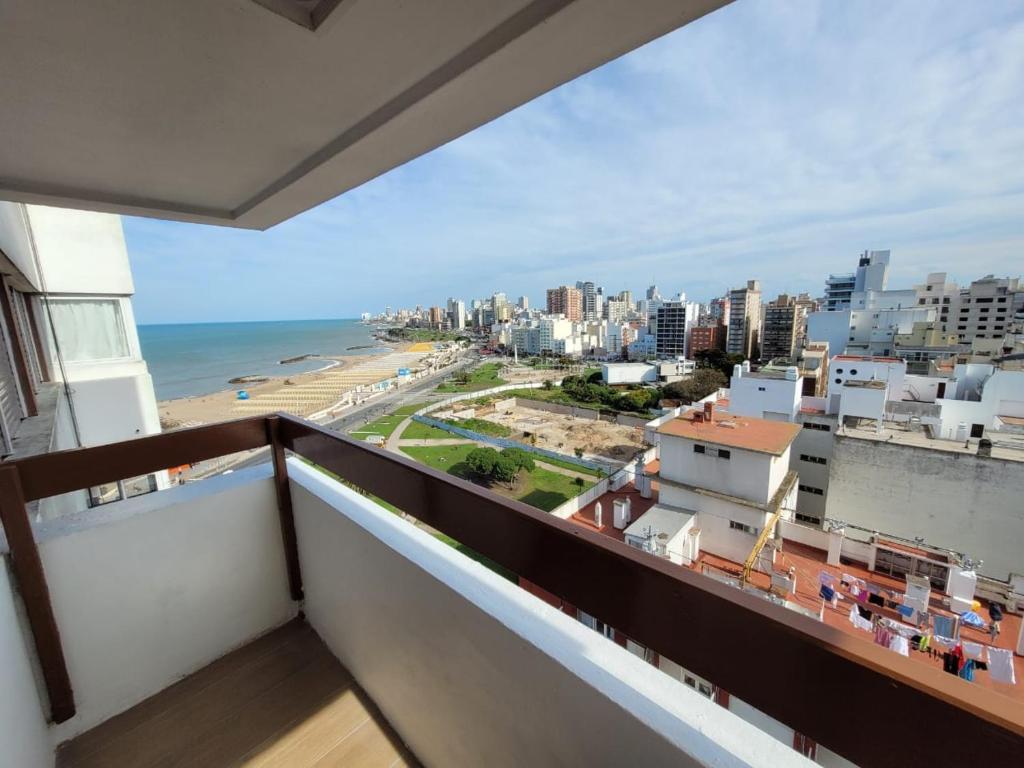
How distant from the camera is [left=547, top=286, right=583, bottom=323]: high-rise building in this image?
2219 inches

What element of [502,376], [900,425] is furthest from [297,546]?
[502,376]

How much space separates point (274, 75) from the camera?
0.79 meters

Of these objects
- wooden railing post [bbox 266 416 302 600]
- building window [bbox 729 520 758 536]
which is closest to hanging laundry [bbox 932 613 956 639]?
building window [bbox 729 520 758 536]

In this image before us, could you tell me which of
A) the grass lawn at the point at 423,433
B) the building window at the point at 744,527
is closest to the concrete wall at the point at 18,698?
the building window at the point at 744,527

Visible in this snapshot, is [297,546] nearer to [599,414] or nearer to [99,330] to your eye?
[99,330]

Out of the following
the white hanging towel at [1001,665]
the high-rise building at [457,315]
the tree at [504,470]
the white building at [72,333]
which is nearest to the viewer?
the white building at [72,333]

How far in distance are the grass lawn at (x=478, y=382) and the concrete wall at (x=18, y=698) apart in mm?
25169

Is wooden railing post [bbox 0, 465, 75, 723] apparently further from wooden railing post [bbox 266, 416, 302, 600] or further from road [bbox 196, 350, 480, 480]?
road [bbox 196, 350, 480, 480]

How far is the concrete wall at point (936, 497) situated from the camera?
24.8ft

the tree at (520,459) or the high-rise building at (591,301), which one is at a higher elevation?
the high-rise building at (591,301)

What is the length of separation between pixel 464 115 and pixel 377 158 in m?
0.33

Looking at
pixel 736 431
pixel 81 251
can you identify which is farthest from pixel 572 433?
pixel 81 251

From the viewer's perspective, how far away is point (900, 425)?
10.4 m

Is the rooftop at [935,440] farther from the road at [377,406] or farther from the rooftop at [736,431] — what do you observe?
the road at [377,406]
